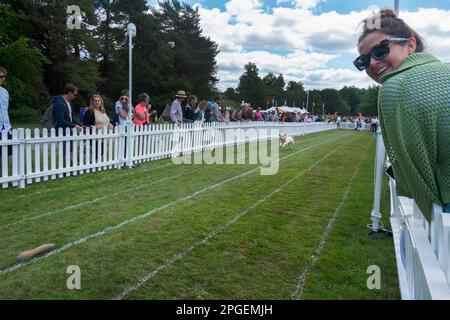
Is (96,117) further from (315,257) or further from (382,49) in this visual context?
(382,49)

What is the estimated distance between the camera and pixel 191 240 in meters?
4.38

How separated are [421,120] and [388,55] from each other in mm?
480

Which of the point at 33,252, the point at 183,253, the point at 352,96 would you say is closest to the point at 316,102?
the point at 352,96

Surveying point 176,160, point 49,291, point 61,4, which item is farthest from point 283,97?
point 49,291

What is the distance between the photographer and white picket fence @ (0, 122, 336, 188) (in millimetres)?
6902

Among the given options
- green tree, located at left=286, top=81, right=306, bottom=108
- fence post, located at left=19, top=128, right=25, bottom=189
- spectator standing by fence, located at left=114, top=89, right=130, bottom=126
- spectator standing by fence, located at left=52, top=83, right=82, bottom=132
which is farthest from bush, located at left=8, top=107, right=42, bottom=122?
green tree, located at left=286, top=81, right=306, bottom=108

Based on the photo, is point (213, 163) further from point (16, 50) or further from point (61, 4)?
point (61, 4)

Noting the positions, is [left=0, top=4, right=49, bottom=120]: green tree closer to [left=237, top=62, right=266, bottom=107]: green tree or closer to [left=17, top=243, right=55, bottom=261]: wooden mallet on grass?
[left=17, top=243, right=55, bottom=261]: wooden mallet on grass

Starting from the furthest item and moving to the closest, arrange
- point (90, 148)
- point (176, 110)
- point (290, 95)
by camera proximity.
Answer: point (290, 95) → point (176, 110) → point (90, 148)

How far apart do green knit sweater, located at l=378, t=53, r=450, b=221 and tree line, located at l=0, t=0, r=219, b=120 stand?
4182 centimetres

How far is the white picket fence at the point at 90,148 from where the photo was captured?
6.90m

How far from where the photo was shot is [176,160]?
442 inches
